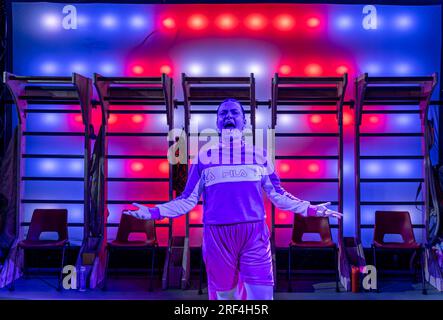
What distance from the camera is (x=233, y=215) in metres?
3.04

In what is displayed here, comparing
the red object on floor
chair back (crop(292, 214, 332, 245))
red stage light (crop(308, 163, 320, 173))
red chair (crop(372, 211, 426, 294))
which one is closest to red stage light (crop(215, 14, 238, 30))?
red stage light (crop(308, 163, 320, 173))

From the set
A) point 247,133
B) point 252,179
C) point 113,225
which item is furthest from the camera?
point 113,225

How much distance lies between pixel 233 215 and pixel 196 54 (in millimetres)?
3433

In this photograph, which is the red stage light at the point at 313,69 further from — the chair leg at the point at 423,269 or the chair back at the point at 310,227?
the chair leg at the point at 423,269

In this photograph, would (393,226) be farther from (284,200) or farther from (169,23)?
(169,23)

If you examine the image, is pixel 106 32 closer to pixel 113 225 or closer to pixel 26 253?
pixel 113 225

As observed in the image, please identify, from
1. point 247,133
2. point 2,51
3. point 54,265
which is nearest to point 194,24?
point 247,133

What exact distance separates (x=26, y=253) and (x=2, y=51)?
2.43 m

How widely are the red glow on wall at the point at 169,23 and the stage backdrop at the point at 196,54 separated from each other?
12 millimetres

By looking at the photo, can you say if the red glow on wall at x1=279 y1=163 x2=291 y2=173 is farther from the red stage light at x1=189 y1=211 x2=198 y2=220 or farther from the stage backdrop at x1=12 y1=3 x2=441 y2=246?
the red stage light at x1=189 y1=211 x2=198 y2=220

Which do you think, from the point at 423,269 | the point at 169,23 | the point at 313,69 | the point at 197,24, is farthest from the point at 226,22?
the point at 423,269

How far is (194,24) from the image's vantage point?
607 centimetres

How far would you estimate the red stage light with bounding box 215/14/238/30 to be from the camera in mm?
6066
